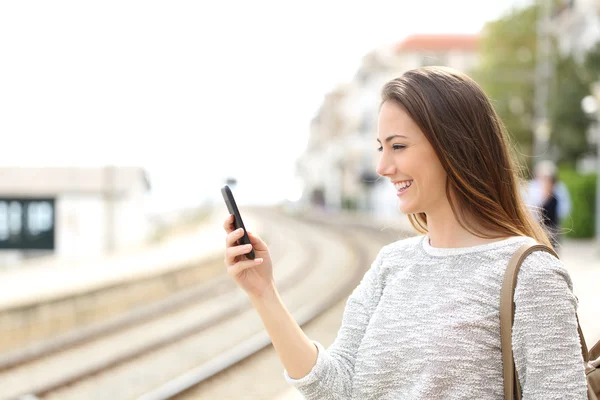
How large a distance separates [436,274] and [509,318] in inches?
9.8

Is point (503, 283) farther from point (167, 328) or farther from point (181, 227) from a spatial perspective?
point (181, 227)

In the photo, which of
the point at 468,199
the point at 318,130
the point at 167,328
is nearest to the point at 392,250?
the point at 468,199

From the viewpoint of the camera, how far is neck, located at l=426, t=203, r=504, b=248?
6.32ft

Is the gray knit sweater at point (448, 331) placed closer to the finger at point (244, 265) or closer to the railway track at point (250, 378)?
the finger at point (244, 265)

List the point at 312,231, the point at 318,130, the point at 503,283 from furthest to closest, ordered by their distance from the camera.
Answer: the point at 318,130 → the point at 312,231 → the point at 503,283

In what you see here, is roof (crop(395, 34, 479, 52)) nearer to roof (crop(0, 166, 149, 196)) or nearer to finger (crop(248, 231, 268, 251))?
roof (crop(0, 166, 149, 196))

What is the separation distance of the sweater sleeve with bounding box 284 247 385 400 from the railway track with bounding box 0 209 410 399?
5.74m

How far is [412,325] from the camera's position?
1872mm

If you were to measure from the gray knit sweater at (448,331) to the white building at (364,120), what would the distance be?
36846 mm

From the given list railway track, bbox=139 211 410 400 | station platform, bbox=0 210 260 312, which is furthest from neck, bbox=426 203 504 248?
station platform, bbox=0 210 260 312

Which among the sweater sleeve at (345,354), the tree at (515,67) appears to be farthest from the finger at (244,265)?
the tree at (515,67)

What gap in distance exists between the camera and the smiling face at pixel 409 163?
1921 mm

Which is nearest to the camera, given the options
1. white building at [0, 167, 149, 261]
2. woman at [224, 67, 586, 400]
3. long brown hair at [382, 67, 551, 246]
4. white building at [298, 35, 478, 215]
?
woman at [224, 67, 586, 400]

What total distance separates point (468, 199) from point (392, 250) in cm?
29
